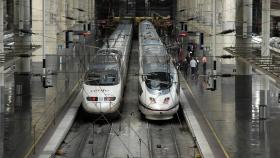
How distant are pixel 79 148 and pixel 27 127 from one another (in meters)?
1.93

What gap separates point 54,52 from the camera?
119ft

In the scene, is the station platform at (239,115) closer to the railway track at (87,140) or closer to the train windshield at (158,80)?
the train windshield at (158,80)

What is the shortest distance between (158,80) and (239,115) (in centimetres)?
319

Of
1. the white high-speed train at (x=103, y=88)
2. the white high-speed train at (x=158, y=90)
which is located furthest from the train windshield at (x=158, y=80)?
the white high-speed train at (x=103, y=88)

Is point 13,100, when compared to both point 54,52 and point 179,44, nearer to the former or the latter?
point 54,52

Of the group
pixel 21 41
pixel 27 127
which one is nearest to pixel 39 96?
pixel 21 41

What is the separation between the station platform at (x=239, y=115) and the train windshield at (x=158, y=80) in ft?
5.29

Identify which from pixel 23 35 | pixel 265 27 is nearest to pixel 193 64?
pixel 265 27

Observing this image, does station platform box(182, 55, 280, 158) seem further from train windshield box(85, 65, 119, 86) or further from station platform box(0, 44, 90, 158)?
station platform box(0, 44, 90, 158)

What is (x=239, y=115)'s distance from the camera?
23.0 m

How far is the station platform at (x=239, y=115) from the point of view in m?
18.2

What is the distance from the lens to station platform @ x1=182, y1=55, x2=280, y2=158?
18188 millimetres

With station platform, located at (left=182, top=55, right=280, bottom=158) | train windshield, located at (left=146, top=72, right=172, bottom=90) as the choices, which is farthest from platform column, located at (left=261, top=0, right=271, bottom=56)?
train windshield, located at (left=146, top=72, right=172, bottom=90)

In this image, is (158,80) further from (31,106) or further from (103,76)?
(31,106)
